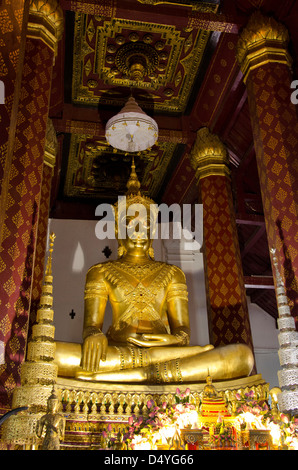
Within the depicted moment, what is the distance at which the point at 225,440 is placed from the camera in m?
2.09

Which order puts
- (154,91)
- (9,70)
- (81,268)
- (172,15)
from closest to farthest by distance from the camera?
(9,70), (172,15), (154,91), (81,268)

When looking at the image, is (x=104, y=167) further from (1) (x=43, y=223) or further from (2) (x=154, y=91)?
(1) (x=43, y=223)

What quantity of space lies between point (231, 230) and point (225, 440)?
3.30 metres

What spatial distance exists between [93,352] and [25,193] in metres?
1.19

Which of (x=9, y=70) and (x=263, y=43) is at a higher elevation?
(x=263, y=43)

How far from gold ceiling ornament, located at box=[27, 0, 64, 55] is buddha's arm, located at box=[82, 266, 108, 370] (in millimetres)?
2016

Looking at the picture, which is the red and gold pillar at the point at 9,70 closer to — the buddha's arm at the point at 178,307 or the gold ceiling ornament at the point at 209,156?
the buddha's arm at the point at 178,307

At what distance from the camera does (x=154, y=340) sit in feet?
12.3

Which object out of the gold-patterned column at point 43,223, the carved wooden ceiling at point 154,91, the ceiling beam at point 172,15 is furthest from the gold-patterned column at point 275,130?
the gold-patterned column at point 43,223

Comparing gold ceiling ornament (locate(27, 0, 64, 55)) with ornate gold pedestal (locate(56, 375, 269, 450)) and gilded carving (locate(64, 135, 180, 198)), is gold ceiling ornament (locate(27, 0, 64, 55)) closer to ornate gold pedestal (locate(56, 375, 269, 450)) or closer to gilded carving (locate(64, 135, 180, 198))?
gilded carving (locate(64, 135, 180, 198))

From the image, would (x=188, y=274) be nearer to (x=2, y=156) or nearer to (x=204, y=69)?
(x=204, y=69)

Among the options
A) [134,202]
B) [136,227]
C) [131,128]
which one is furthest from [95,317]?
[131,128]
